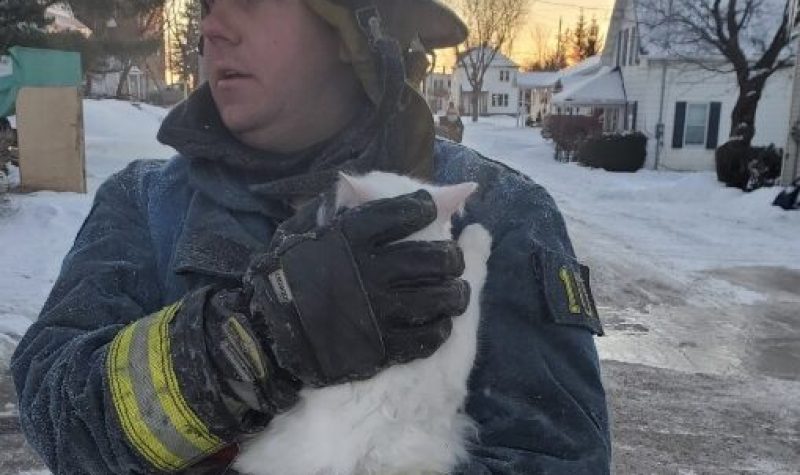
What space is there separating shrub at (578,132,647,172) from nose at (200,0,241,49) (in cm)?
2654

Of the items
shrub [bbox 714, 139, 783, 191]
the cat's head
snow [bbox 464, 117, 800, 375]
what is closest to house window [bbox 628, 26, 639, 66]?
snow [bbox 464, 117, 800, 375]

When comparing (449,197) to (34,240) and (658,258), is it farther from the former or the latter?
(658,258)

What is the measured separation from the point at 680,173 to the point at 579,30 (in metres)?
68.1

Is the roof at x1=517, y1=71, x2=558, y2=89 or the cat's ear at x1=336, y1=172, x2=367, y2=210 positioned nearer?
the cat's ear at x1=336, y1=172, x2=367, y2=210

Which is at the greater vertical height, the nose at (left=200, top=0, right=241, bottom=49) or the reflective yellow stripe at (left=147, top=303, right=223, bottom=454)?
the nose at (left=200, top=0, right=241, bottom=49)

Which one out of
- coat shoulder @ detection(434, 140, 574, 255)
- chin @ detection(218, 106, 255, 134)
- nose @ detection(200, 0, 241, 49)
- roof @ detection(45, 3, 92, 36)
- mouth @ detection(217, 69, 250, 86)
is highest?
roof @ detection(45, 3, 92, 36)

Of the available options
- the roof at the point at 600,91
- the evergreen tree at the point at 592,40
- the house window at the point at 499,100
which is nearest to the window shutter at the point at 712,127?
the roof at the point at 600,91

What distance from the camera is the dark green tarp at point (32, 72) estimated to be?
49.0 ft

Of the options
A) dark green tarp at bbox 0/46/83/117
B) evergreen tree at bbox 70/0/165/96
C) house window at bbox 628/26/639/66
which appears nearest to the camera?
dark green tarp at bbox 0/46/83/117

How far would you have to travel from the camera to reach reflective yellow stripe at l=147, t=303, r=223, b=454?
143 cm

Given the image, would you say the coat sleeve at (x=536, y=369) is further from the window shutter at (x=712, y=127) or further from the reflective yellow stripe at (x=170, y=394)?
the window shutter at (x=712, y=127)

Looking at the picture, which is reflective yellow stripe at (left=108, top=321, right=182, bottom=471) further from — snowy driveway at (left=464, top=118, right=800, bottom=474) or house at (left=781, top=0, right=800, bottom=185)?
house at (left=781, top=0, right=800, bottom=185)

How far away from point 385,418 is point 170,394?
40cm

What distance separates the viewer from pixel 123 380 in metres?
1.47
